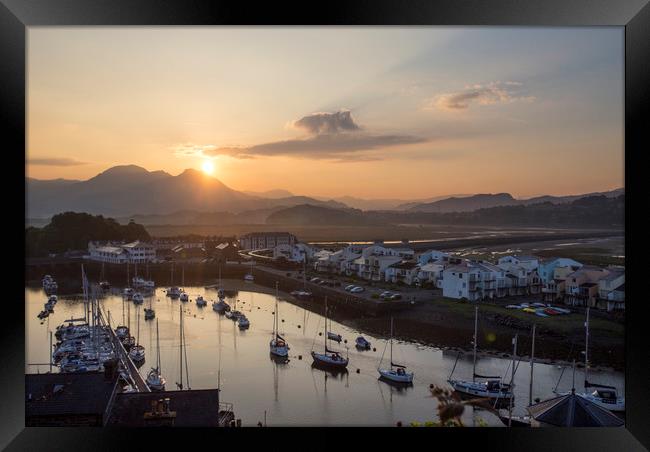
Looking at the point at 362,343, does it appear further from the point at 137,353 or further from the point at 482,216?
the point at 137,353

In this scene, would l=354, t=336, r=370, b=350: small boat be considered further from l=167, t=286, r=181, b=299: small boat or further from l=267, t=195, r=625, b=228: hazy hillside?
l=167, t=286, r=181, b=299: small boat

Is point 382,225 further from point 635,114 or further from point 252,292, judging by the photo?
point 635,114

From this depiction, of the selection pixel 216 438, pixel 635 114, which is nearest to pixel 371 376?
pixel 216 438

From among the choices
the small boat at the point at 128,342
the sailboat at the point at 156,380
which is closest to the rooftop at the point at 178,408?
the sailboat at the point at 156,380

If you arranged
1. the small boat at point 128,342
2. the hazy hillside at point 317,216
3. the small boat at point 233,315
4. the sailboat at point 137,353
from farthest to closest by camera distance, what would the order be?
the small boat at point 233,315 < the small boat at point 128,342 < the hazy hillside at point 317,216 < the sailboat at point 137,353

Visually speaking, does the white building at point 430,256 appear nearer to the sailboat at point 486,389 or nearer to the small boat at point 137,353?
the sailboat at point 486,389
